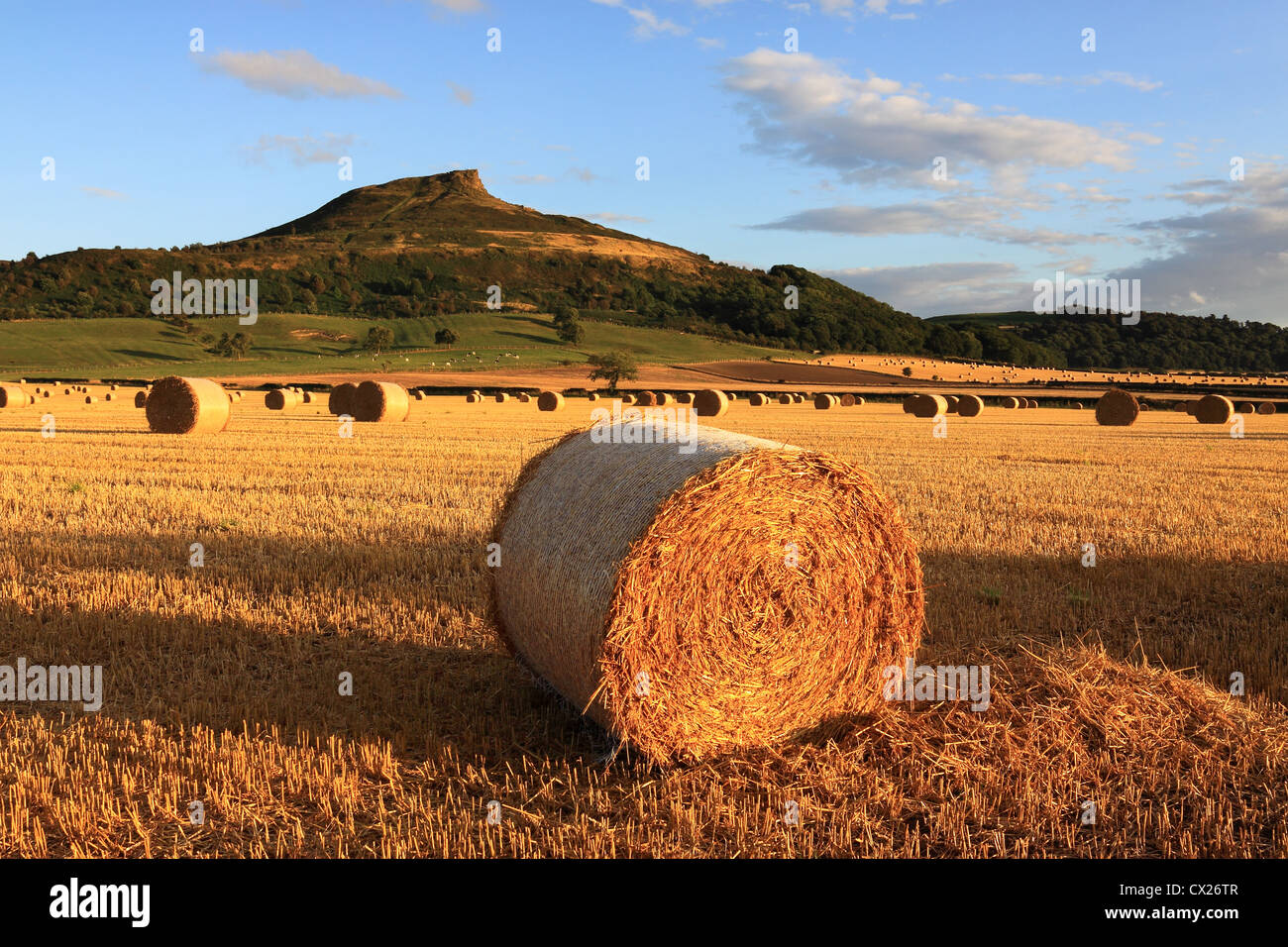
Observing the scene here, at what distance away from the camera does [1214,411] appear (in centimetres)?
4241

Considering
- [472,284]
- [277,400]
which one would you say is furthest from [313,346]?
[277,400]

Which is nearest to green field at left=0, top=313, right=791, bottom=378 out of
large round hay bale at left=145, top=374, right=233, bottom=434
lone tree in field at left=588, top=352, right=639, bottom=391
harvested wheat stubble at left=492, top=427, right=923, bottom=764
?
lone tree in field at left=588, top=352, right=639, bottom=391

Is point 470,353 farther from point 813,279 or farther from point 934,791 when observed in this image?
point 934,791

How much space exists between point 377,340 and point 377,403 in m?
81.3

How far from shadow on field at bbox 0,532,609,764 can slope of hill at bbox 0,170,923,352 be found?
127m

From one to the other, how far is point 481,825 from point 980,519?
34.0ft

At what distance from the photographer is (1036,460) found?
76.4 feet

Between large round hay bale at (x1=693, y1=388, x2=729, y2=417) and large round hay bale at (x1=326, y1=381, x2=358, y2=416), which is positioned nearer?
large round hay bale at (x1=326, y1=381, x2=358, y2=416)

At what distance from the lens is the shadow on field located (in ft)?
21.2

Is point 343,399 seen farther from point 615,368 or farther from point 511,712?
point 615,368

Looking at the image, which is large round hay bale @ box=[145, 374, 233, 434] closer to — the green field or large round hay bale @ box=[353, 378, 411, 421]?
large round hay bale @ box=[353, 378, 411, 421]
